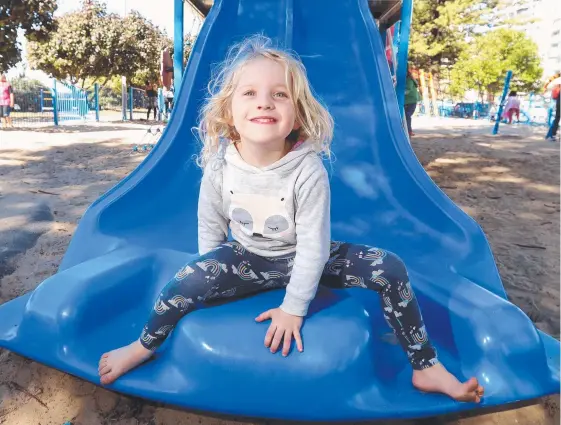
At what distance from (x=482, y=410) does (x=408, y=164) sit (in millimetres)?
1030

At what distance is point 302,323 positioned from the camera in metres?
1.17

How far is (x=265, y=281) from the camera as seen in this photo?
1285 millimetres

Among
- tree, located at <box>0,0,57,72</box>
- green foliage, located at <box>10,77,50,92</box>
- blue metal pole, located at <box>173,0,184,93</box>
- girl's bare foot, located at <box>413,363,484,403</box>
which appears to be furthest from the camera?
green foliage, located at <box>10,77,50,92</box>

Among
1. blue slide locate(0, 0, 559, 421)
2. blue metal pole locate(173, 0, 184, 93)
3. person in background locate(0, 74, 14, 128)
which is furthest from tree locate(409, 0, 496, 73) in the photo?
blue slide locate(0, 0, 559, 421)

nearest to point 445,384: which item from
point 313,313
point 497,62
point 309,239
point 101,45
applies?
point 313,313

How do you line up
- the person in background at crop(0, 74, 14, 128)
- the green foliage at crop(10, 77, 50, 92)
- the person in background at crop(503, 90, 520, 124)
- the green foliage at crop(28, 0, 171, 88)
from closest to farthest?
the person in background at crop(0, 74, 14, 128), the person in background at crop(503, 90, 520, 124), the green foliage at crop(28, 0, 171, 88), the green foliage at crop(10, 77, 50, 92)

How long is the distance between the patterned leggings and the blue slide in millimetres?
44

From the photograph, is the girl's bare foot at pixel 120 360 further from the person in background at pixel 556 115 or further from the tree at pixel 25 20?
the tree at pixel 25 20

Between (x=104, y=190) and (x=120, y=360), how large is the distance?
2665mm

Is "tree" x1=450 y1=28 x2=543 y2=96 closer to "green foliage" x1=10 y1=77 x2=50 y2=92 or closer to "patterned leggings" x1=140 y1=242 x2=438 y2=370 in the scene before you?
"green foliage" x1=10 y1=77 x2=50 y2=92

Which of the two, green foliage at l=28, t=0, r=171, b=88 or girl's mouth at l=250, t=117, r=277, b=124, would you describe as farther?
green foliage at l=28, t=0, r=171, b=88

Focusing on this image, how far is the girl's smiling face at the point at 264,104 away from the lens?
119 cm

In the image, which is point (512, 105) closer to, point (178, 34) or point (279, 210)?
point (178, 34)

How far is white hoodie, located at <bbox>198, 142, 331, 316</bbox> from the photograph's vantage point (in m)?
1.17
